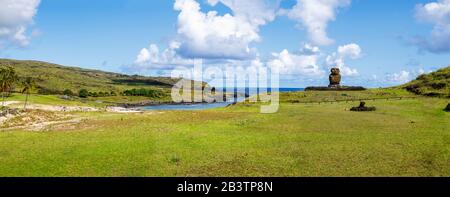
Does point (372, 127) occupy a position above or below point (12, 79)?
below

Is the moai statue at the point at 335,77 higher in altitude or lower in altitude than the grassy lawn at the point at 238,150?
higher

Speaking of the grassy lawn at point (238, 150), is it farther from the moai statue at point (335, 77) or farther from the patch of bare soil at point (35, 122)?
the moai statue at point (335, 77)

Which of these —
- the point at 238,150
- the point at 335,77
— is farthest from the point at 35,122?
the point at 335,77

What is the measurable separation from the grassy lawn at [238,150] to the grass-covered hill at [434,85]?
40150mm

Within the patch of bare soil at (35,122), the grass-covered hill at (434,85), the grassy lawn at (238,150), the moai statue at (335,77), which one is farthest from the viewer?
the moai statue at (335,77)

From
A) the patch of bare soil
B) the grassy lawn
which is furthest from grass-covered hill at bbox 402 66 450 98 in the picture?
the patch of bare soil

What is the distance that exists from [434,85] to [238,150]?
78.2 m

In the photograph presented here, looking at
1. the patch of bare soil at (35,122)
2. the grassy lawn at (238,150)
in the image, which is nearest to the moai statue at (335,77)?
the grassy lawn at (238,150)

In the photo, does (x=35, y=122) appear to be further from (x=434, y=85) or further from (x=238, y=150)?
(x=434, y=85)

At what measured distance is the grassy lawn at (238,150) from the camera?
2447 centimetres
